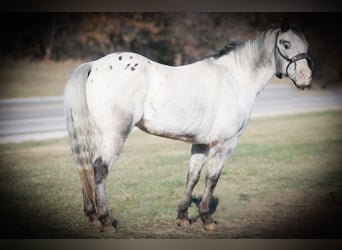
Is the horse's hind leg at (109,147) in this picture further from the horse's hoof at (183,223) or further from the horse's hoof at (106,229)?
the horse's hoof at (183,223)

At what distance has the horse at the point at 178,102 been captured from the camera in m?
3.30

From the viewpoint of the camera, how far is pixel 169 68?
3449 millimetres

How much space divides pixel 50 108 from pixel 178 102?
49.6 inches

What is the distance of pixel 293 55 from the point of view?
11.7ft

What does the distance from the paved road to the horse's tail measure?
0.68 meters

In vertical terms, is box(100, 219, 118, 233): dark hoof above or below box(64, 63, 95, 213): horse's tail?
below

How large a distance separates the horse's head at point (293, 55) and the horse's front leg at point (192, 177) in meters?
0.90

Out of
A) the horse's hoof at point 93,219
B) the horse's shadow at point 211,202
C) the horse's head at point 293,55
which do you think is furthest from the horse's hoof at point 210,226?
the horse's head at point 293,55

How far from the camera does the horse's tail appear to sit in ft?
10.9

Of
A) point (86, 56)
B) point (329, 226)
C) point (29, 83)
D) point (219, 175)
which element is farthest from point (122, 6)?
point (329, 226)

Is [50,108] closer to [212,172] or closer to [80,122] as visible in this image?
[80,122]

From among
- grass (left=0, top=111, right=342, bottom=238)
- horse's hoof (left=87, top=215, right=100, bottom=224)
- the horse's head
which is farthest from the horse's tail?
the horse's head

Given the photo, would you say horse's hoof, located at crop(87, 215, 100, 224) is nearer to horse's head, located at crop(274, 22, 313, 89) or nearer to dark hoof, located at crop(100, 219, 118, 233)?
dark hoof, located at crop(100, 219, 118, 233)

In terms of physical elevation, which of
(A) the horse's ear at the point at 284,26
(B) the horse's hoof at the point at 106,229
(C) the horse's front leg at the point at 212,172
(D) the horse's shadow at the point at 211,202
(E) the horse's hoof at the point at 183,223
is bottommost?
(B) the horse's hoof at the point at 106,229
